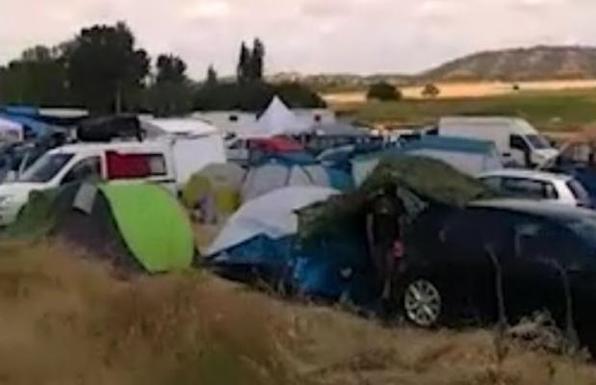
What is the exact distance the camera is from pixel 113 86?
81250 millimetres

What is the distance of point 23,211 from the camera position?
22.3 m

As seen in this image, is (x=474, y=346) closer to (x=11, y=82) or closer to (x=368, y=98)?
(x=11, y=82)

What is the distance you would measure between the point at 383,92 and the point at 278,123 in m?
55.1

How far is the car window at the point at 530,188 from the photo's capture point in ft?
76.7

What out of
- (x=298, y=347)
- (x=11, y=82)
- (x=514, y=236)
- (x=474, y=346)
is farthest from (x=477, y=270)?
(x=11, y=82)

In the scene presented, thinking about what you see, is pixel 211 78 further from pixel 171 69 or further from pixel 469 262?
pixel 469 262

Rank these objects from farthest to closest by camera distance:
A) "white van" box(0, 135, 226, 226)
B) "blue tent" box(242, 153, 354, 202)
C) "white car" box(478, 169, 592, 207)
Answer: "blue tent" box(242, 153, 354, 202), "white van" box(0, 135, 226, 226), "white car" box(478, 169, 592, 207)

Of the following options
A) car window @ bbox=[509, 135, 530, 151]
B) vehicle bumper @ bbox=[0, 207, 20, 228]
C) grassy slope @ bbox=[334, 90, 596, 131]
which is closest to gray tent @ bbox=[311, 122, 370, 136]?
car window @ bbox=[509, 135, 530, 151]

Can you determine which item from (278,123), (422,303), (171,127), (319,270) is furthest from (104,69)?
(422,303)

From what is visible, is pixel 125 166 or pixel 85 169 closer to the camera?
pixel 85 169

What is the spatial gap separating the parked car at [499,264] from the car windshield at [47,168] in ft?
42.3

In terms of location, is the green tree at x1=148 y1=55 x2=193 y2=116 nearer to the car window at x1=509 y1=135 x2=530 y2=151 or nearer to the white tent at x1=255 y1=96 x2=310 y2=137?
the white tent at x1=255 y1=96 x2=310 y2=137

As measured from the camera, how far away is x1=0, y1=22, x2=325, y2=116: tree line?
80.9m

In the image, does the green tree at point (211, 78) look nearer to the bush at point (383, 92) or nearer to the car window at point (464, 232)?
the bush at point (383, 92)
